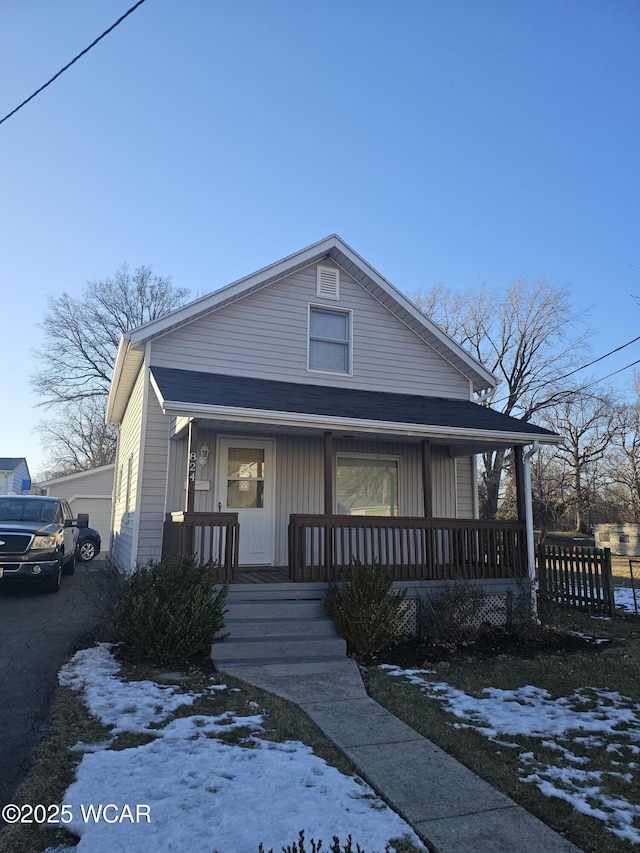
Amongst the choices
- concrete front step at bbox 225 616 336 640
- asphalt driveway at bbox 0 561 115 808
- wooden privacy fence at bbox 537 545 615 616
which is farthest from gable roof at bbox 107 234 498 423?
concrete front step at bbox 225 616 336 640

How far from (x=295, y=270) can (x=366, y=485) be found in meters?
4.46

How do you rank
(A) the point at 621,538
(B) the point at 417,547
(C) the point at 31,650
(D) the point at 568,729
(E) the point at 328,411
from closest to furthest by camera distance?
(D) the point at 568,729 → (C) the point at 31,650 → (E) the point at 328,411 → (B) the point at 417,547 → (A) the point at 621,538

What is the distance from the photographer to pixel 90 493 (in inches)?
926

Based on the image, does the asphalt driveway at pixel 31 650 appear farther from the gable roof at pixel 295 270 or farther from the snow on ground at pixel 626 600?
the snow on ground at pixel 626 600

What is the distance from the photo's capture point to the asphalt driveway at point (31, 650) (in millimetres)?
4090

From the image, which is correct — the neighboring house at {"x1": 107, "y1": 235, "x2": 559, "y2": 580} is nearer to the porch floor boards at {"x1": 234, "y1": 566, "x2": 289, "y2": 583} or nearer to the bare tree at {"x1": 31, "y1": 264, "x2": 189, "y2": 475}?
the porch floor boards at {"x1": 234, "y1": 566, "x2": 289, "y2": 583}

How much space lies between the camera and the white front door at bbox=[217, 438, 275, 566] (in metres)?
9.90

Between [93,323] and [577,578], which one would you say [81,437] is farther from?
[577,578]

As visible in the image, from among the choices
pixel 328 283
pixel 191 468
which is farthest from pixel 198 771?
pixel 328 283

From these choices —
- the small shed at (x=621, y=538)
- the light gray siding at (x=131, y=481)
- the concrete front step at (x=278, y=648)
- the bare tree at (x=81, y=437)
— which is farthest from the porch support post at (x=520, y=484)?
the bare tree at (x=81, y=437)

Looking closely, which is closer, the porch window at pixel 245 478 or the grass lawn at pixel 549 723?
the grass lawn at pixel 549 723

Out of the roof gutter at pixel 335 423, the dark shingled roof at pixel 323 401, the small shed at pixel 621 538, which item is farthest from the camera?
the small shed at pixel 621 538

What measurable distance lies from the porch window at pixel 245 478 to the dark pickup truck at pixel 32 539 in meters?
3.55

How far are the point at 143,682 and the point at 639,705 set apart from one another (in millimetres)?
4864
